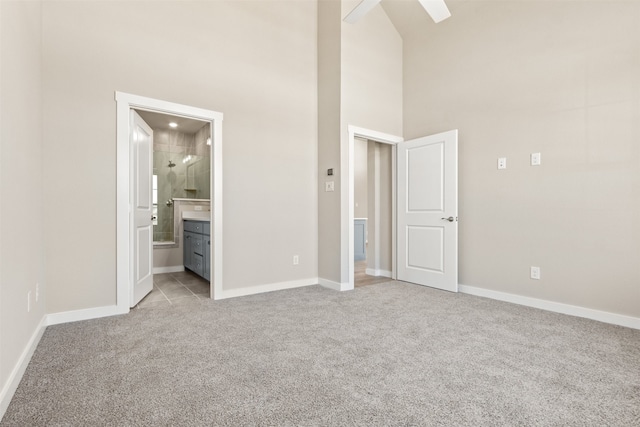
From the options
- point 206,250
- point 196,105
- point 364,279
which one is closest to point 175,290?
point 206,250

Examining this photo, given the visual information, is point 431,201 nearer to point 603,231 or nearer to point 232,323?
point 603,231

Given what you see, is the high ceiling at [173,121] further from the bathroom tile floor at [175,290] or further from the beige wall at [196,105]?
the bathroom tile floor at [175,290]

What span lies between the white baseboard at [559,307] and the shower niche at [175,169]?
4.44 m

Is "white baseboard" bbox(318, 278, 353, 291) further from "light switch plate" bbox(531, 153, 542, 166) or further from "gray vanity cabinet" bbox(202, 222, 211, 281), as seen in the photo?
"light switch plate" bbox(531, 153, 542, 166)

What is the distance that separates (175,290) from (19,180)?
2.31 metres

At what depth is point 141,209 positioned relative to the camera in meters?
3.36

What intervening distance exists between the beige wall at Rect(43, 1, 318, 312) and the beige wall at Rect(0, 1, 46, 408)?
169 millimetres

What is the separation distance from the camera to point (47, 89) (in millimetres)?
2625

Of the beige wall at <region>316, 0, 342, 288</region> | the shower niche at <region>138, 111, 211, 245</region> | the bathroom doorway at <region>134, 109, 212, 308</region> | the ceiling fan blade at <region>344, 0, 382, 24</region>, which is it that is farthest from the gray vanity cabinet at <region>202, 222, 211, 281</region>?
the ceiling fan blade at <region>344, 0, 382, 24</region>

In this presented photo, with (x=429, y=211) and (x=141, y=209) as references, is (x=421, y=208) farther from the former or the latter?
(x=141, y=209)

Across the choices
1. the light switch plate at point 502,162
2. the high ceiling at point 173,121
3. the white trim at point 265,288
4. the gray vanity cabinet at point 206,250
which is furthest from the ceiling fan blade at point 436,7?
the high ceiling at point 173,121

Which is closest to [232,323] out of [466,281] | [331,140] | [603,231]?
[331,140]

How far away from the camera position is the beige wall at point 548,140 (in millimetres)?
2721

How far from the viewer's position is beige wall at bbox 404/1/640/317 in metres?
2.72
